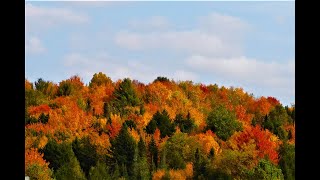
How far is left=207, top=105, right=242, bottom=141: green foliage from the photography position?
480 ft

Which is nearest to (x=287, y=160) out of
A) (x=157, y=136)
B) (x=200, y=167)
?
(x=200, y=167)

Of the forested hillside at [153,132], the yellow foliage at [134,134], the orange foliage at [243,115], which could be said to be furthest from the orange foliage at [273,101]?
the yellow foliage at [134,134]

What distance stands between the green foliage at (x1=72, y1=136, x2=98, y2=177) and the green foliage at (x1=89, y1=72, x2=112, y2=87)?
57.5m

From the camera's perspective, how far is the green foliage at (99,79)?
19000 centimetres

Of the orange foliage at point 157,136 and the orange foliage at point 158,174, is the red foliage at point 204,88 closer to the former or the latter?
the orange foliage at point 157,136

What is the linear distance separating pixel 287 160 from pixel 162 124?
38120 mm

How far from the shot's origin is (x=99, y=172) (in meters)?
118

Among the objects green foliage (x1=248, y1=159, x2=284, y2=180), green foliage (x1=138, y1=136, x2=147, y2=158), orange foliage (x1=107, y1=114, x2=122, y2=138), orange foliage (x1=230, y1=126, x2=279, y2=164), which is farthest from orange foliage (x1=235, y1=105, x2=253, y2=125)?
green foliage (x1=248, y1=159, x2=284, y2=180)

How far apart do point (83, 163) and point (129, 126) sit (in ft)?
94.3

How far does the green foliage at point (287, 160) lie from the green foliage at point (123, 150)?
80.0 ft
